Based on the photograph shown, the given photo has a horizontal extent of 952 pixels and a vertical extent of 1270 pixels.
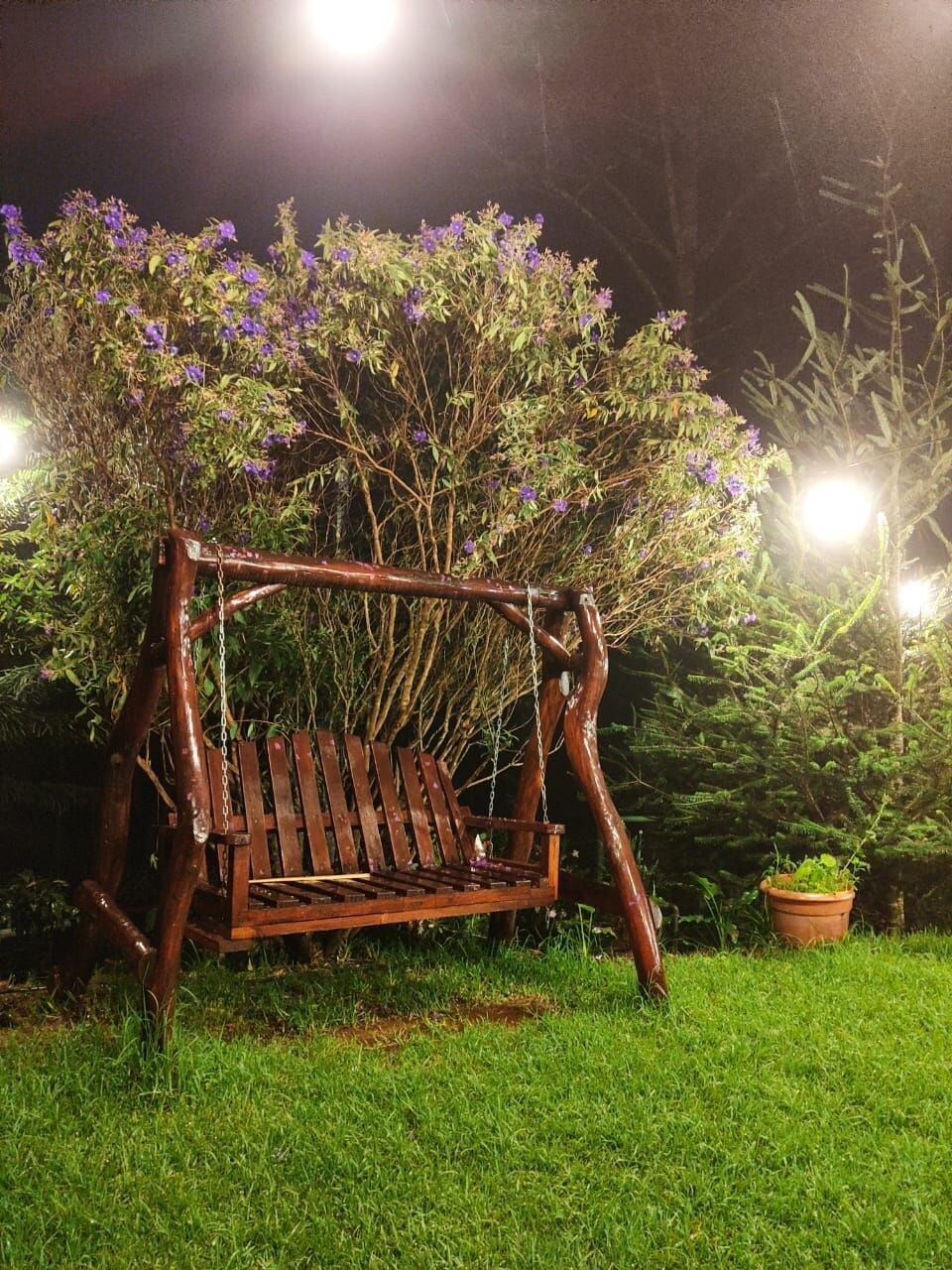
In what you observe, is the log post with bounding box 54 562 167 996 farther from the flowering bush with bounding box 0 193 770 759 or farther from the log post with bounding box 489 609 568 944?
the log post with bounding box 489 609 568 944

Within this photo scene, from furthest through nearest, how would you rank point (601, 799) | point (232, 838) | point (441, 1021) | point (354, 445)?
point (354, 445), point (601, 799), point (441, 1021), point (232, 838)

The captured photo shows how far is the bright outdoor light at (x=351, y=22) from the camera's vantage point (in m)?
5.57

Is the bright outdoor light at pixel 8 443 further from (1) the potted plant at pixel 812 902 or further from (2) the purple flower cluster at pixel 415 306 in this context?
(1) the potted plant at pixel 812 902

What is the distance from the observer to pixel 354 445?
16.7ft

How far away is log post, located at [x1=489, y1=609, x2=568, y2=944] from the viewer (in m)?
4.74

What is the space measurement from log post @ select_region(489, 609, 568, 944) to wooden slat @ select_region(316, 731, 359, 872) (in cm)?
81

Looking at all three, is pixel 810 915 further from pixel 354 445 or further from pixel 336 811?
pixel 354 445

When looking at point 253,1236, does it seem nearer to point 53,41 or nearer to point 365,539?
point 365,539

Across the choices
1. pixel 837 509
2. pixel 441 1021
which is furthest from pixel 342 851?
pixel 837 509

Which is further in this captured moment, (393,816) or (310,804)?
(393,816)

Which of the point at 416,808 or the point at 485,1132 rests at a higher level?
the point at 416,808

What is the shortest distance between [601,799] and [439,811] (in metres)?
1.03

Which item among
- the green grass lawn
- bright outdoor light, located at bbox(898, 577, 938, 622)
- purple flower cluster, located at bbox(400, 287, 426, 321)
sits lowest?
the green grass lawn

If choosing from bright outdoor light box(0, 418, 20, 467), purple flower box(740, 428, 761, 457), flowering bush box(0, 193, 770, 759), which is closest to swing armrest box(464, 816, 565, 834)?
flowering bush box(0, 193, 770, 759)
